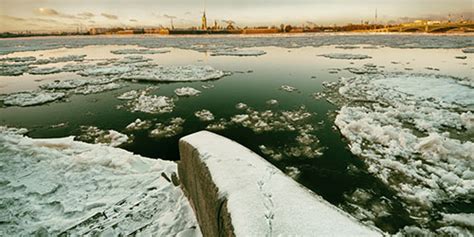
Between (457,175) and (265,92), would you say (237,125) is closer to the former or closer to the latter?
(265,92)

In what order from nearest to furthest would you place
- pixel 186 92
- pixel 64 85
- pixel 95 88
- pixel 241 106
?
pixel 241 106, pixel 186 92, pixel 95 88, pixel 64 85

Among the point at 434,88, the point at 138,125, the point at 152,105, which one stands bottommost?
the point at 138,125

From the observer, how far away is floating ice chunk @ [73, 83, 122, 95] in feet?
41.8

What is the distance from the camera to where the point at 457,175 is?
4.57 m

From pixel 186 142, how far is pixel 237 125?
431 cm

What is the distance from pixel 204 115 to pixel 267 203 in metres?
6.96

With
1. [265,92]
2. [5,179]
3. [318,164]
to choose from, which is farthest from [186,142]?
[265,92]

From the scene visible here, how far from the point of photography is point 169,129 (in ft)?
25.5

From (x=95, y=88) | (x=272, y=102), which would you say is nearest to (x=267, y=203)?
(x=272, y=102)

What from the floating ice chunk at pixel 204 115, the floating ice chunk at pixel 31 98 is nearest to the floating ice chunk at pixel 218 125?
the floating ice chunk at pixel 204 115

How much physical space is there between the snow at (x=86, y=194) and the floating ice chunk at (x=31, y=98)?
621cm

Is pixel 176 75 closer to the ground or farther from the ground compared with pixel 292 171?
farther from the ground

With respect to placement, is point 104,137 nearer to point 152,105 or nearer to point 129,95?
point 152,105

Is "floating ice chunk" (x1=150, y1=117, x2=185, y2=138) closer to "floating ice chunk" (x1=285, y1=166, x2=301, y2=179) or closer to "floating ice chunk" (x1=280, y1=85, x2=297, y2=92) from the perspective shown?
"floating ice chunk" (x1=285, y1=166, x2=301, y2=179)
